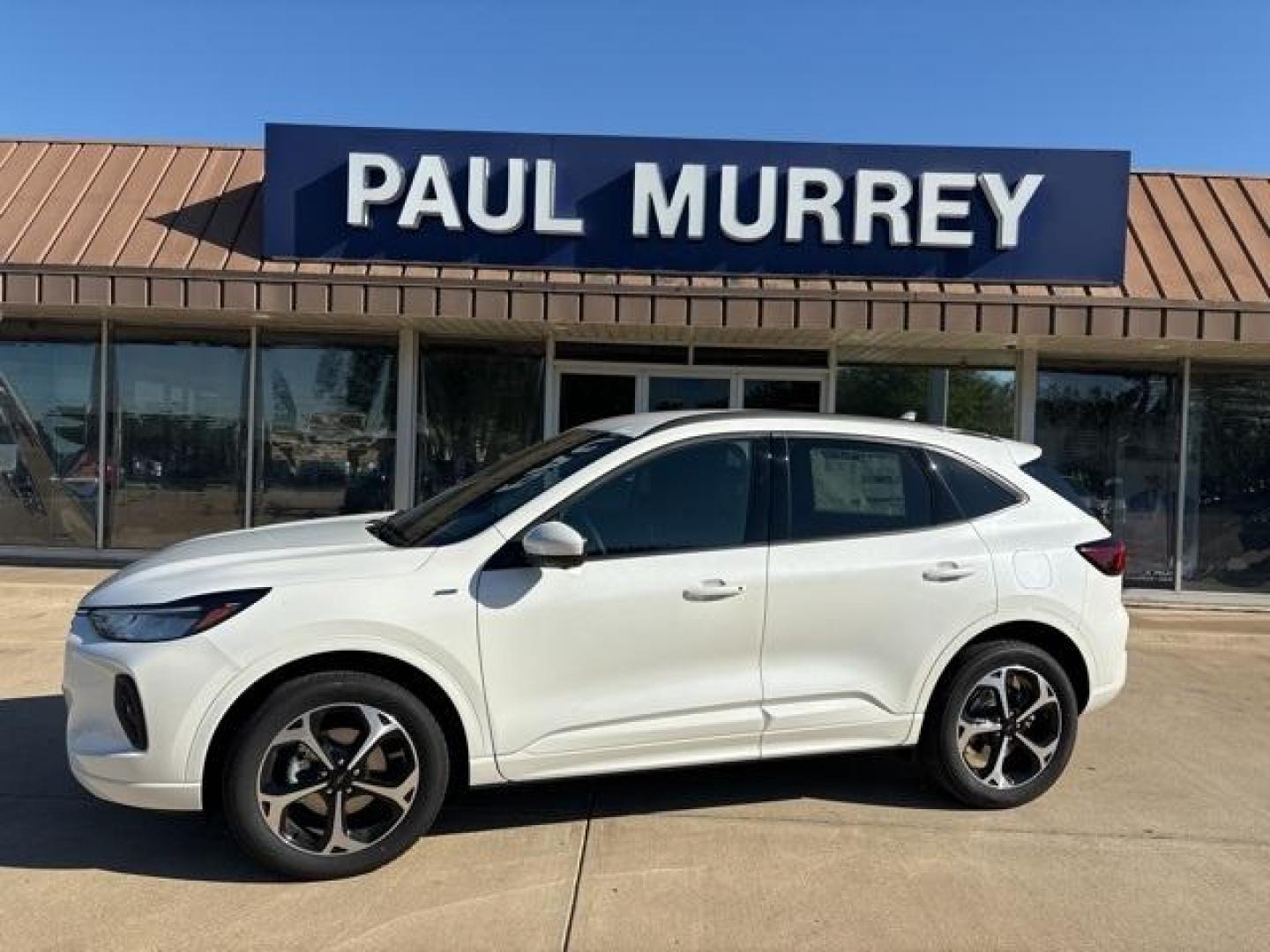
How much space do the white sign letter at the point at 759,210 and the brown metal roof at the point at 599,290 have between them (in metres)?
0.38

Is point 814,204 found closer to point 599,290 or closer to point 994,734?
point 599,290

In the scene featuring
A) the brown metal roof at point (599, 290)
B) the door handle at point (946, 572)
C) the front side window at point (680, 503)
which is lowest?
the door handle at point (946, 572)

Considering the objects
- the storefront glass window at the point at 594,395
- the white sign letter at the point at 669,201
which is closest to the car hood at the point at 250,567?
the white sign letter at the point at 669,201

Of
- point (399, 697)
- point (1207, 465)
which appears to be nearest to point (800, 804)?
point (399, 697)

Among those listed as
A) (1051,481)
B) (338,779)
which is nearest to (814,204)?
(1051,481)

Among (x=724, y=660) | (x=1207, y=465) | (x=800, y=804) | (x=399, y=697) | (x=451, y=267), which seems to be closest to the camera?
(x=399, y=697)

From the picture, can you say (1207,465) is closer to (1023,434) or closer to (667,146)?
(1023,434)

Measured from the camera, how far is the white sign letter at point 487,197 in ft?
29.7

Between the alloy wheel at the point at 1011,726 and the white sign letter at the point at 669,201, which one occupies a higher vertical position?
the white sign letter at the point at 669,201

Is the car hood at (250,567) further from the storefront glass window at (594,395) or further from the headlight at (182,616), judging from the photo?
the storefront glass window at (594,395)

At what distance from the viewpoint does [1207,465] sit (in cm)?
1025

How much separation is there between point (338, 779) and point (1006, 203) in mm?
7575

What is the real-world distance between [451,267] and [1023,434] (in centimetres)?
566

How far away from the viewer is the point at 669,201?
9.04 metres
